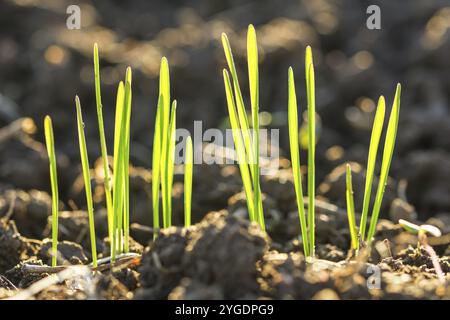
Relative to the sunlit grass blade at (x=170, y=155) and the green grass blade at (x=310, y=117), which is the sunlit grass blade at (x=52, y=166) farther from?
the green grass blade at (x=310, y=117)

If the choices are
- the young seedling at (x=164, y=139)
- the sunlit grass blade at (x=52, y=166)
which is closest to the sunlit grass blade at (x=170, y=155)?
the young seedling at (x=164, y=139)

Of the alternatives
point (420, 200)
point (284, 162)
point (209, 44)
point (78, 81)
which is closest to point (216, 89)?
point (209, 44)

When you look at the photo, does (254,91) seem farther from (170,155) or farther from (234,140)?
(170,155)

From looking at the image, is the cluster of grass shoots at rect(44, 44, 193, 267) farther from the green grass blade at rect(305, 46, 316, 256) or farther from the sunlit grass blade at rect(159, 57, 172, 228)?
the green grass blade at rect(305, 46, 316, 256)

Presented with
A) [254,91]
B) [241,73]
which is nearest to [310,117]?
[254,91]

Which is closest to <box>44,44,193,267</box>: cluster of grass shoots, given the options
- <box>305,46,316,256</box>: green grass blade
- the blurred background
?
<box>305,46,316,256</box>: green grass blade

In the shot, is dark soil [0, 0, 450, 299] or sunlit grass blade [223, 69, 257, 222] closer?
dark soil [0, 0, 450, 299]

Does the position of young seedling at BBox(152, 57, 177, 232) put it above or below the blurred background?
below

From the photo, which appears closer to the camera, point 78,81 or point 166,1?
point 78,81
